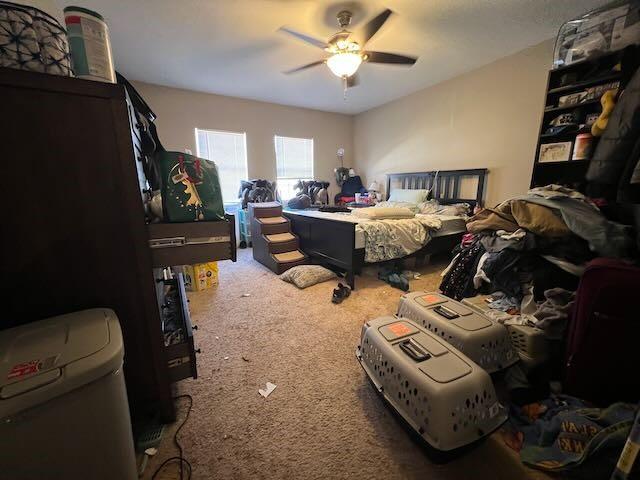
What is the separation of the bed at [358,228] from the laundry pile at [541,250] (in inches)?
41.6

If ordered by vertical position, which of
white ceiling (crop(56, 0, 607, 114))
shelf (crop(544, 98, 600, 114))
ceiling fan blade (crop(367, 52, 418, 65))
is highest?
white ceiling (crop(56, 0, 607, 114))

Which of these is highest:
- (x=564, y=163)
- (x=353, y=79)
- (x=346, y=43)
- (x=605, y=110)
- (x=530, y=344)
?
(x=353, y=79)

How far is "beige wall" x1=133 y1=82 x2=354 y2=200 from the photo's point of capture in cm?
388

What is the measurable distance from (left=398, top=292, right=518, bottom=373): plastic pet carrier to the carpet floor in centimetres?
33

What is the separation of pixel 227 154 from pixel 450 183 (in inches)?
146

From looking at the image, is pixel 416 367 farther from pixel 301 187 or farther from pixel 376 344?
pixel 301 187

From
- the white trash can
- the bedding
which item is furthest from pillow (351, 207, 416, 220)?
the white trash can

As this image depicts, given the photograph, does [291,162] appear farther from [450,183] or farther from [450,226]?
[450,226]

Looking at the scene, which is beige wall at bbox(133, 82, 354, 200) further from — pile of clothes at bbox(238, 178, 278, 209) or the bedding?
the bedding

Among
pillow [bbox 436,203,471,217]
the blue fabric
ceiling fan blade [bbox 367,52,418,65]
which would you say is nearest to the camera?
the blue fabric

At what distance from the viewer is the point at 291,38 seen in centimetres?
251

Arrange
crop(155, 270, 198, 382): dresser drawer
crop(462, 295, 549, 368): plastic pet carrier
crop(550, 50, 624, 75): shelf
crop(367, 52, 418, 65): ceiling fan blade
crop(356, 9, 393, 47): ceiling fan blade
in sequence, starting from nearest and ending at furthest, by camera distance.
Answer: crop(155, 270, 198, 382): dresser drawer, crop(462, 295, 549, 368): plastic pet carrier, crop(550, 50, 624, 75): shelf, crop(356, 9, 393, 47): ceiling fan blade, crop(367, 52, 418, 65): ceiling fan blade

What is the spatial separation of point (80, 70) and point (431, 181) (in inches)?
166

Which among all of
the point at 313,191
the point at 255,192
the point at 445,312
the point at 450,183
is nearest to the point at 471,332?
the point at 445,312
